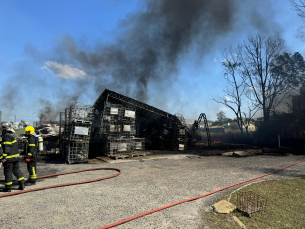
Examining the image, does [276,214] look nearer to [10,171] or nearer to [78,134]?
[10,171]

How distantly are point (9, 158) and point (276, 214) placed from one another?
25.2 feet

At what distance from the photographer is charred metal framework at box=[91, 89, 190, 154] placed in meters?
14.0

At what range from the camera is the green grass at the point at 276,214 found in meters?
3.81

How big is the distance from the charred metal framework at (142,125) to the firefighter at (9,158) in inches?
282

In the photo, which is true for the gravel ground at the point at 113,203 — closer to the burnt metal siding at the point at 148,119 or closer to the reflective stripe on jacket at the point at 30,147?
the reflective stripe on jacket at the point at 30,147

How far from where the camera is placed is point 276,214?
426cm

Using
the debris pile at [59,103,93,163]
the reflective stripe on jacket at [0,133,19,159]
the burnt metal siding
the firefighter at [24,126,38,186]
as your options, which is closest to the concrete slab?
the firefighter at [24,126,38,186]

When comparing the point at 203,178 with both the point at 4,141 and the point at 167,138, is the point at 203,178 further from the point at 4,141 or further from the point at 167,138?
the point at 167,138

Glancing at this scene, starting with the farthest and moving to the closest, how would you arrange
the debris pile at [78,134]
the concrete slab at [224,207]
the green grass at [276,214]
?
the debris pile at [78,134], the concrete slab at [224,207], the green grass at [276,214]

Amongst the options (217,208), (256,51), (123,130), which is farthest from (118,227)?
(256,51)

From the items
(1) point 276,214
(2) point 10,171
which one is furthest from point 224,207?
(2) point 10,171

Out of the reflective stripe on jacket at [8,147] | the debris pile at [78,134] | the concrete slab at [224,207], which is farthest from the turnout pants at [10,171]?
the concrete slab at [224,207]

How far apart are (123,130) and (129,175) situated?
6.37 meters

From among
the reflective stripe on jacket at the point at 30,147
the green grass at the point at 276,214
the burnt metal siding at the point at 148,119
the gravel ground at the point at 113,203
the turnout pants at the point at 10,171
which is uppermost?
the burnt metal siding at the point at 148,119
